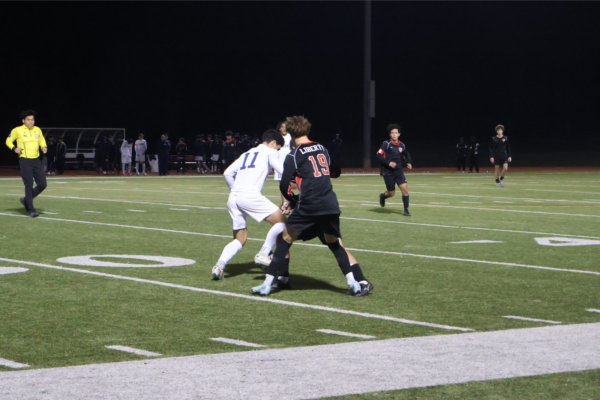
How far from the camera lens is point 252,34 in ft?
209

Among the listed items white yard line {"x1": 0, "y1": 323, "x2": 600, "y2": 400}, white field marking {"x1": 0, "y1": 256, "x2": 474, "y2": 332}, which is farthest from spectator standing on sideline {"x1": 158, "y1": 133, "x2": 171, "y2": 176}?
white yard line {"x1": 0, "y1": 323, "x2": 600, "y2": 400}

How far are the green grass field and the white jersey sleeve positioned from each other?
1.00 meters

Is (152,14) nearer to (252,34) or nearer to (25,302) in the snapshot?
(252,34)

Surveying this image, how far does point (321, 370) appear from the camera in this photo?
18.4 feet

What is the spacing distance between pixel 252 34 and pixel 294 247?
5234 cm

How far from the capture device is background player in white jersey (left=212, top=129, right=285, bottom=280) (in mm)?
9398

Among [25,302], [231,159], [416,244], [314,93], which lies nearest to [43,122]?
[231,159]

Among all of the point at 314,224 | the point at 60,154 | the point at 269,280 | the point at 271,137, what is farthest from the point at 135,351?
the point at 60,154

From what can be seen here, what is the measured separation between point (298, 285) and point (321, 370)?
387 centimetres

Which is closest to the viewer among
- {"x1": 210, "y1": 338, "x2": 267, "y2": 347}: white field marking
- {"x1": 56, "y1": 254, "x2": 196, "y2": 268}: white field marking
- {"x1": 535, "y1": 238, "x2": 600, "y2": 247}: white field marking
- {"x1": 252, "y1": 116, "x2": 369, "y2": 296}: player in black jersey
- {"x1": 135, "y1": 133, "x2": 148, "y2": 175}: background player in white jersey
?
{"x1": 210, "y1": 338, "x2": 267, "y2": 347}: white field marking

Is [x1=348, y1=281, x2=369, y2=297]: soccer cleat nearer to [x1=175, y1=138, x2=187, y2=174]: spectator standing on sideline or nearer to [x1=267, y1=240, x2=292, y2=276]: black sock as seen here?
[x1=267, y1=240, x2=292, y2=276]: black sock

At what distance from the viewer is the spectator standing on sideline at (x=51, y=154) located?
3794 centimetres

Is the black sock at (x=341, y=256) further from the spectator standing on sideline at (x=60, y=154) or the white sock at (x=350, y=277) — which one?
the spectator standing on sideline at (x=60, y=154)

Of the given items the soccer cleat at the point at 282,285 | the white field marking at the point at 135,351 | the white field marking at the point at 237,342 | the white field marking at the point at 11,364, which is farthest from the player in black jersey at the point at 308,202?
the white field marking at the point at 11,364
